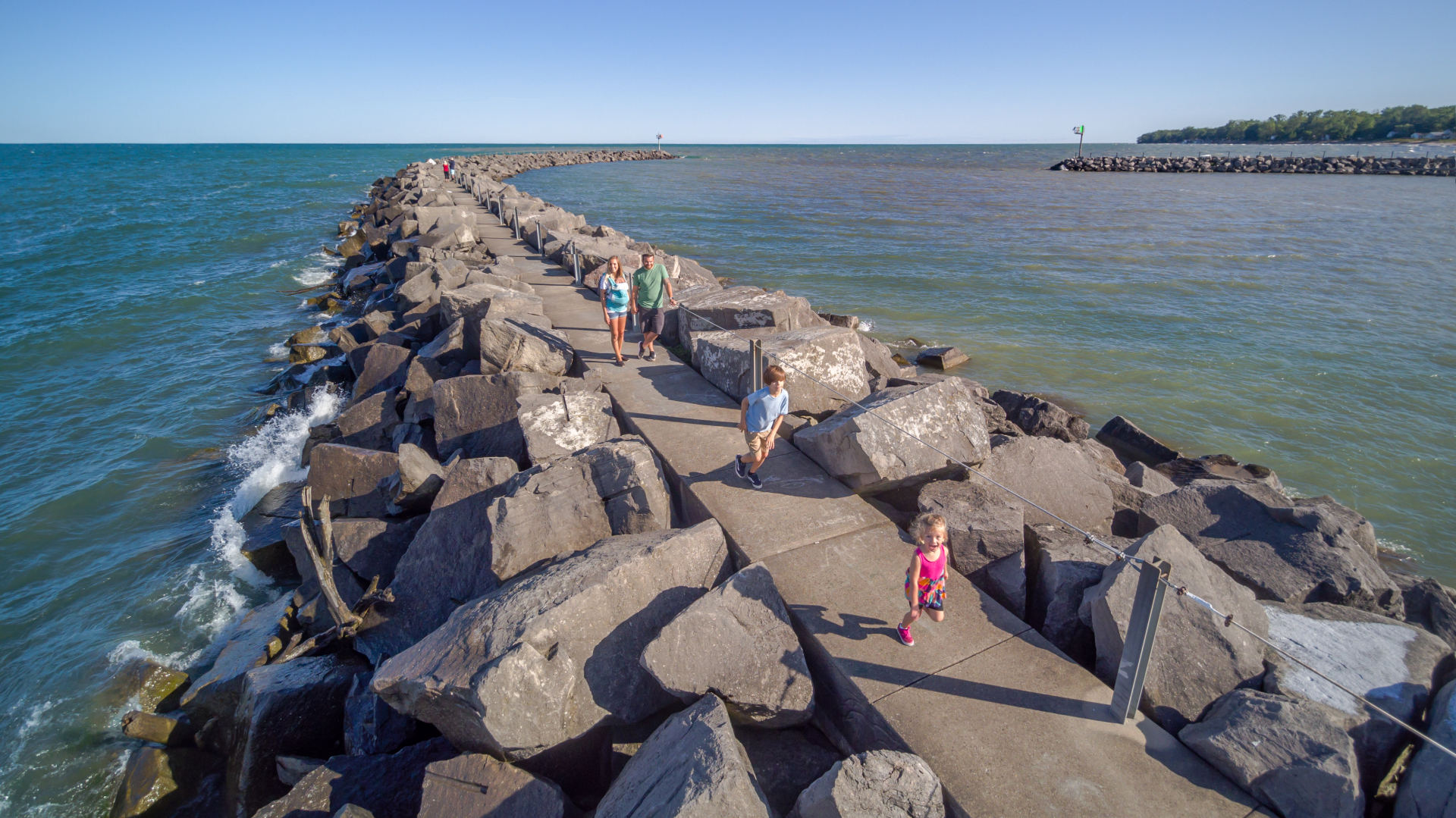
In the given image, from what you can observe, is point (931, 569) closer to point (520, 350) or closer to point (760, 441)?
point (760, 441)

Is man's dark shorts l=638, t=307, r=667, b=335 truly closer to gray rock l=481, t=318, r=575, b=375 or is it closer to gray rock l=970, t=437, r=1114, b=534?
gray rock l=481, t=318, r=575, b=375

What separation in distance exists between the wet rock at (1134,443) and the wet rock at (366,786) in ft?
30.4

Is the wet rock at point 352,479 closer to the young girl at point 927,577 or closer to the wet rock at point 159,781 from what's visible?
the wet rock at point 159,781

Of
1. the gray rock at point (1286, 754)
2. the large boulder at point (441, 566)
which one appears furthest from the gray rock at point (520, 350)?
the gray rock at point (1286, 754)

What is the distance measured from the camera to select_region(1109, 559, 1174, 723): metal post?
3389 mm

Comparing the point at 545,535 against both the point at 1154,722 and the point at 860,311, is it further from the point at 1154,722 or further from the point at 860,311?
the point at 860,311

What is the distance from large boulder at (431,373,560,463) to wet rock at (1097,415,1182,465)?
8.21m

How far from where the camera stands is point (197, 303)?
63.9 feet

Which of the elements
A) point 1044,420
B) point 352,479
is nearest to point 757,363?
point 352,479

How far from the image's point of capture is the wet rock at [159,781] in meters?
4.97

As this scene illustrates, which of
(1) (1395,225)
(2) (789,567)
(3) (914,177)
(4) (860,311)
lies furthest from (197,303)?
(3) (914,177)

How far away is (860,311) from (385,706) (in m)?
14.4

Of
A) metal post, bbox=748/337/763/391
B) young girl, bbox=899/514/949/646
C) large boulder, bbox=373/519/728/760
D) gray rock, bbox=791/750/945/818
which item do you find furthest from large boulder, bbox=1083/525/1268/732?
metal post, bbox=748/337/763/391

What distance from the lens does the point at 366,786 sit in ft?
13.7
